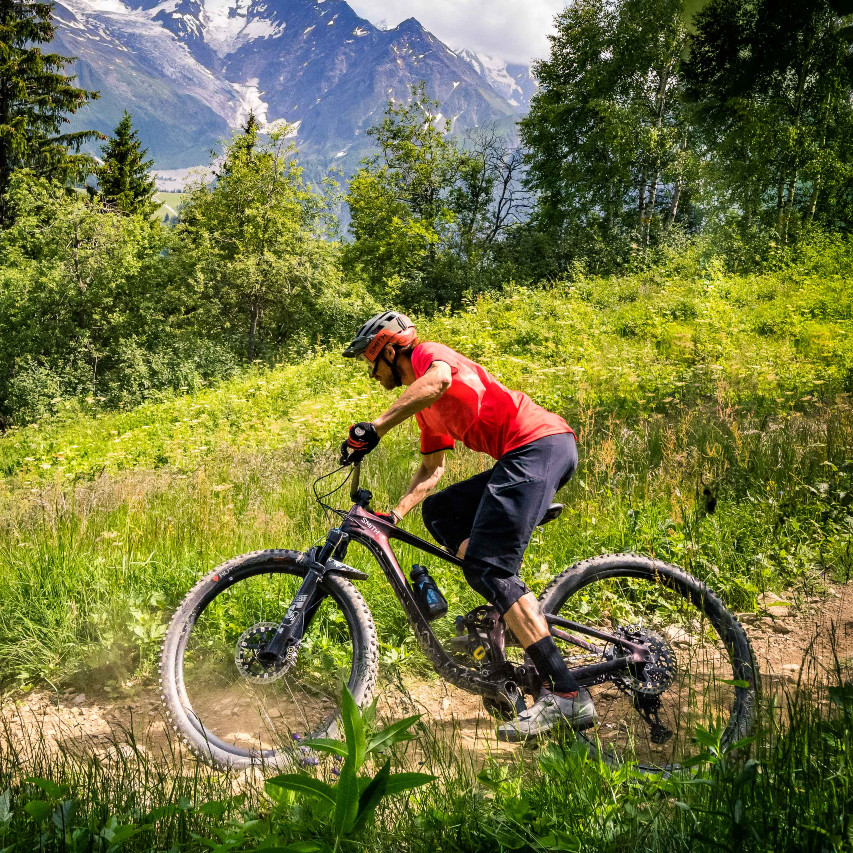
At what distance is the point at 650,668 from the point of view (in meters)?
3.36

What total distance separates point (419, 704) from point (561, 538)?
2.26 m

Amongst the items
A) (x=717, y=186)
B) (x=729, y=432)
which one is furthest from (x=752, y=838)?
(x=717, y=186)

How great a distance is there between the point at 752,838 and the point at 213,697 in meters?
3.06

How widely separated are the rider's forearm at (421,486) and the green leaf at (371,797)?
88.9 inches

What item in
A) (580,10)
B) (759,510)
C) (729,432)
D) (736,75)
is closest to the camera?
(736,75)

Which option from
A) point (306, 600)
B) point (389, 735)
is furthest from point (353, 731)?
point (306, 600)

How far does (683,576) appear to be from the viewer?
3508 millimetres

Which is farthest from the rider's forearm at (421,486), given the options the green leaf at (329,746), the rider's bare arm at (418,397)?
the green leaf at (329,746)

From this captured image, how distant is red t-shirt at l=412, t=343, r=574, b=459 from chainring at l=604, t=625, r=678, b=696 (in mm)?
1239

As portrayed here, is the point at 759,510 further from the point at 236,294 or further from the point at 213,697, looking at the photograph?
the point at 236,294

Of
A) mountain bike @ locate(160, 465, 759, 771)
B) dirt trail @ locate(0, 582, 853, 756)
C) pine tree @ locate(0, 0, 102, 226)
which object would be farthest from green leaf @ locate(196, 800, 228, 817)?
pine tree @ locate(0, 0, 102, 226)

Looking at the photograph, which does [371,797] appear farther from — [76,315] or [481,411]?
[76,315]

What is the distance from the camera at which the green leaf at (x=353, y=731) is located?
4.67 feet

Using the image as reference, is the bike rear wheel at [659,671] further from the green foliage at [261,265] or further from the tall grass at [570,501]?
the green foliage at [261,265]
